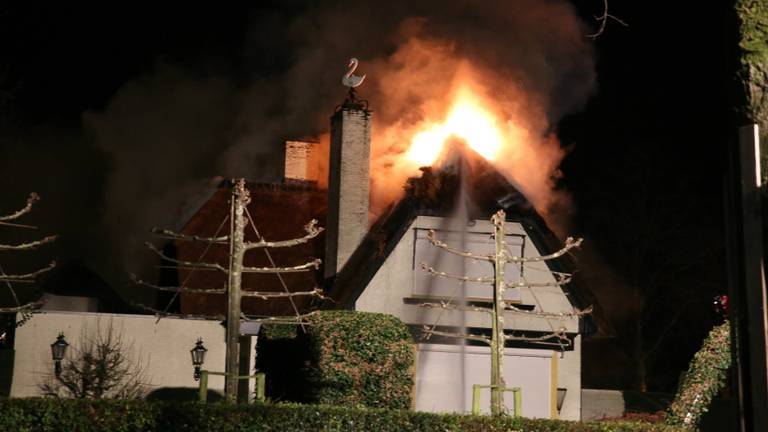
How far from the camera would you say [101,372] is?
77.6ft

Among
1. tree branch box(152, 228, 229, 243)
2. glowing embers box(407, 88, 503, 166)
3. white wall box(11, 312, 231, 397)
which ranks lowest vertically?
white wall box(11, 312, 231, 397)

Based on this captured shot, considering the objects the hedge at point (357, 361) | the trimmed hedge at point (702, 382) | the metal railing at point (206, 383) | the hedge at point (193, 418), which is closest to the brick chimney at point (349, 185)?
the hedge at point (357, 361)

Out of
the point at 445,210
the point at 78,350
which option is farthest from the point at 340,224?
the point at 78,350

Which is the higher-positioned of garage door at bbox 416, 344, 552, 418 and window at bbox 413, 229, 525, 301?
window at bbox 413, 229, 525, 301

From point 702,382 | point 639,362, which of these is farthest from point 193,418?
point 639,362

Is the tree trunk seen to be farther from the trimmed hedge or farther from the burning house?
the trimmed hedge

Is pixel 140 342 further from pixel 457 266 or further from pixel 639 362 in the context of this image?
pixel 639 362

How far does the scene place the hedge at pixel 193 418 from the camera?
12.8 meters

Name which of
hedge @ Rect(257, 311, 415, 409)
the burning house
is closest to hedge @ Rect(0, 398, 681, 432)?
hedge @ Rect(257, 311, 415, 409)

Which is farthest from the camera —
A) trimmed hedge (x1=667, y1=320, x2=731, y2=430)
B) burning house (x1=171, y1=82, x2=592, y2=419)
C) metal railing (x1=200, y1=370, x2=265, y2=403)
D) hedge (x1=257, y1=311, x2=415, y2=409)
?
burning house (x1=171, y1=82, x2=592, y2=419)

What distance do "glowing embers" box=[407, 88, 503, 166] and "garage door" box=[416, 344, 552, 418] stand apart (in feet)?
21.0

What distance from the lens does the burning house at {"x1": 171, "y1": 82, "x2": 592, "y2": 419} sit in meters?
23.7

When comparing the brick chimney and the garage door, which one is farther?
the brick chimney

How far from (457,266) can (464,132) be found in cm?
552
